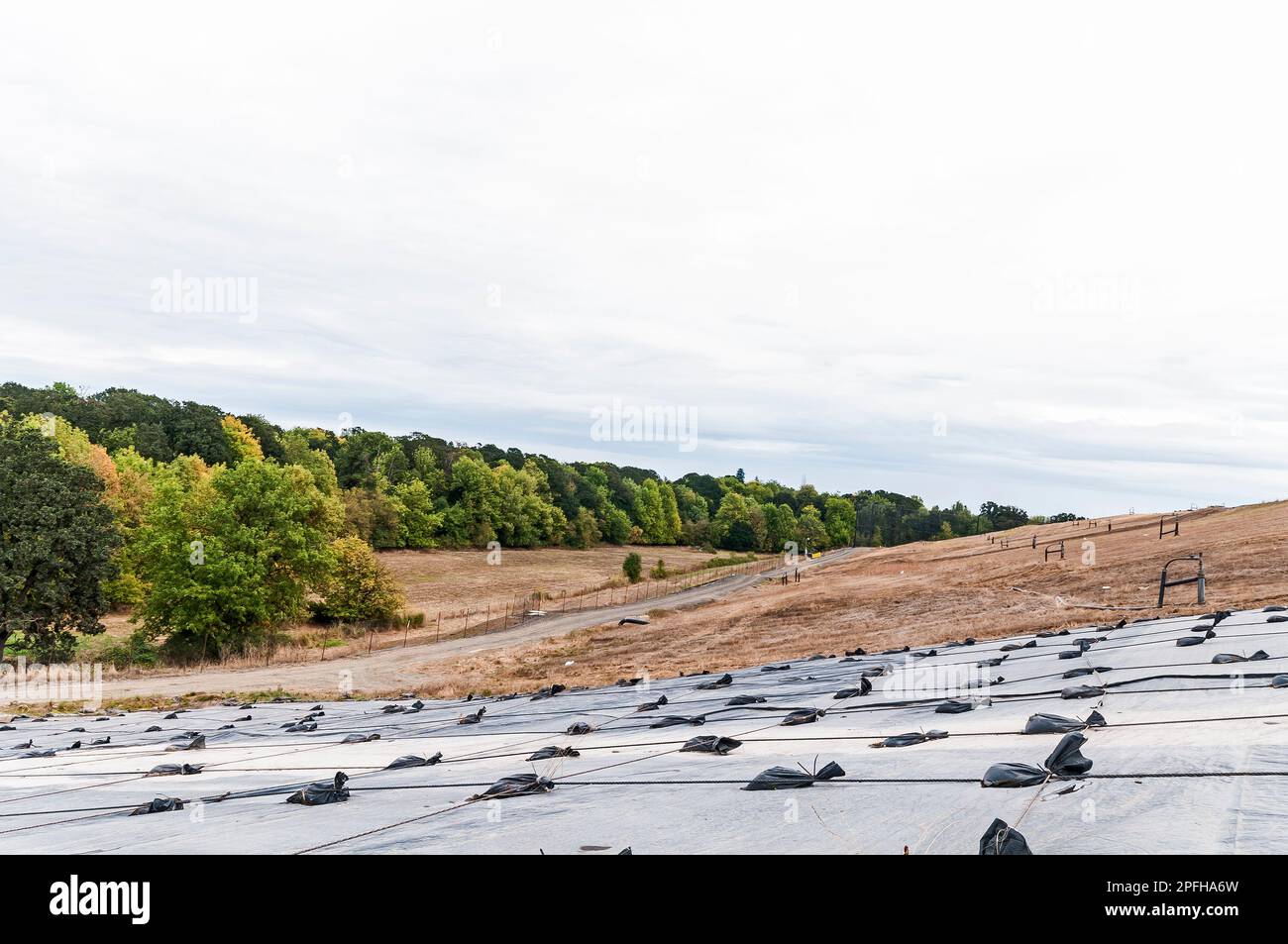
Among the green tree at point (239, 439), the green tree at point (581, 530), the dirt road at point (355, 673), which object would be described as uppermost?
the green tree at point (239, 439)

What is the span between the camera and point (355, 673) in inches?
1666

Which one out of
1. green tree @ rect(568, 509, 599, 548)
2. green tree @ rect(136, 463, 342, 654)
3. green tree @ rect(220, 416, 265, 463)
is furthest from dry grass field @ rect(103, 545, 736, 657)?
green tree @ rect(220, 416, 265, 463)

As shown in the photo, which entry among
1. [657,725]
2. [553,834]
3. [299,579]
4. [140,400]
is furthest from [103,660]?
[140,400]

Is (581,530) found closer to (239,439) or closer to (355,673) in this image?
(239,439)

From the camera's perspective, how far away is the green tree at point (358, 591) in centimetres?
5806

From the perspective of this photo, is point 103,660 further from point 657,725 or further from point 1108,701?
point 1108,701

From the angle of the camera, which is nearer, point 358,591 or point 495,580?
point 358,591

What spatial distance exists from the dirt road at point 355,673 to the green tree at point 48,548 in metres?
3.82

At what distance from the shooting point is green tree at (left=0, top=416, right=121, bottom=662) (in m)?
37.9

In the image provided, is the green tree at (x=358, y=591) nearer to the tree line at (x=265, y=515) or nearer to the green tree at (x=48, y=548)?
the tree line at (x=265, y=515)

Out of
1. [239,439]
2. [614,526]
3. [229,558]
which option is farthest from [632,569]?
[239,439]

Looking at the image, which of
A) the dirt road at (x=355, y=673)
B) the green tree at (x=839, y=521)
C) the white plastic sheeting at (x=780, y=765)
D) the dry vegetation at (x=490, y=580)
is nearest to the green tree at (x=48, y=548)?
the dirt road at (x=355, y=673)

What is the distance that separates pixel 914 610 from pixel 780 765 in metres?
35.4

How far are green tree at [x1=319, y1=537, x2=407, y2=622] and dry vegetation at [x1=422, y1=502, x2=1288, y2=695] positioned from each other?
15.0m
